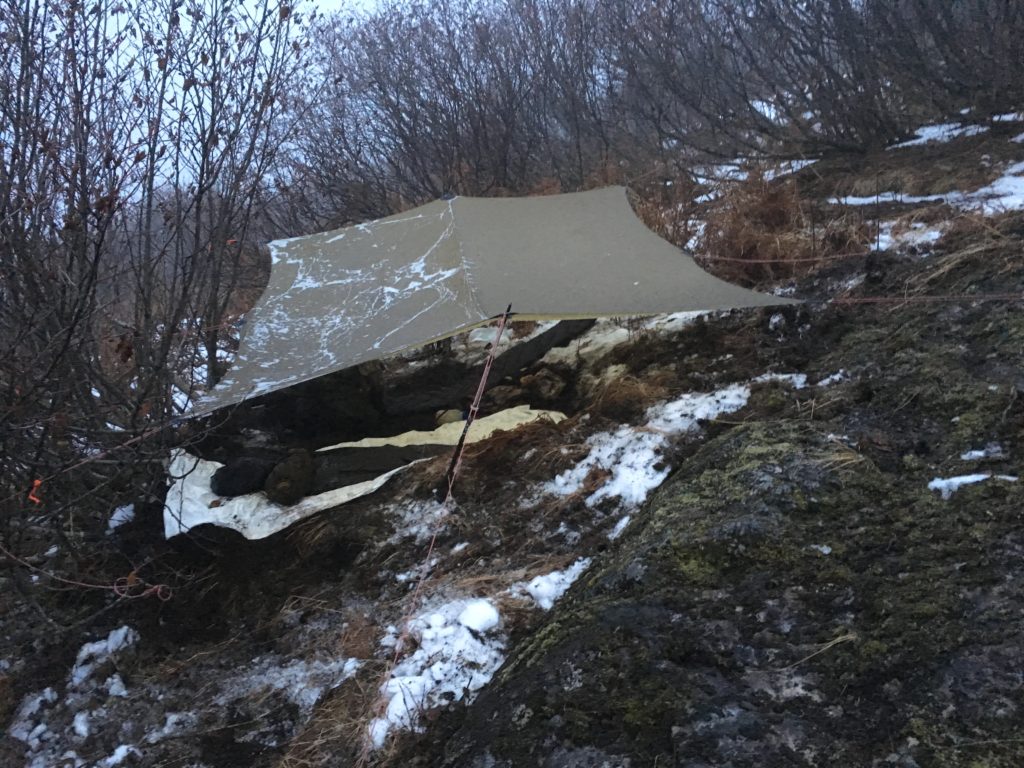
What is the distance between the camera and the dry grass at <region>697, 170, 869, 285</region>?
4.36m

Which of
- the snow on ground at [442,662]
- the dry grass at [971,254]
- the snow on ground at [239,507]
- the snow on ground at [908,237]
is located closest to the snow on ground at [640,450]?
the snow on ground at [442,662]

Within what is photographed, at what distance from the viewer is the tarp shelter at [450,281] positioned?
3.17m

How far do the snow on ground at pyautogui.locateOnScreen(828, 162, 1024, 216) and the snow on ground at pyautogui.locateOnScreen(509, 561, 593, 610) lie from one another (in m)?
3.28

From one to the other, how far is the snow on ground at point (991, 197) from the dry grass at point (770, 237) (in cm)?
43

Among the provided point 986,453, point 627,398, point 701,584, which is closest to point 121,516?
point 627,398

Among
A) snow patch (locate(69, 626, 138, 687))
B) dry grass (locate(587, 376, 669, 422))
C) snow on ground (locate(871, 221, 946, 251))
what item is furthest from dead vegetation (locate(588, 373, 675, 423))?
snow patch (locate(69, 626, 138, 687))

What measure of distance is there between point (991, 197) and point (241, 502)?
15.4ft

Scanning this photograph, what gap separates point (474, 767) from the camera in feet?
5.45

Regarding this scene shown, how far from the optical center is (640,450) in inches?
123

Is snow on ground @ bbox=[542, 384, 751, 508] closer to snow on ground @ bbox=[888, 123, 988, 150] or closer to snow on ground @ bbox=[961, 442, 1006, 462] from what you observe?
snow on ground @ bbox=[961, 442, 1006, 462]

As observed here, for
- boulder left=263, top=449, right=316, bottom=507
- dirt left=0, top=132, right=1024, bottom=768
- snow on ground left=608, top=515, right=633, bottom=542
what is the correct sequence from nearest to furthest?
dirt left=0, top=132, right=1024, bottom=768 → snow on ground left=608, top=515, right=633, bottom=542 → boulder left=263, top=449, right=316, bottom=507

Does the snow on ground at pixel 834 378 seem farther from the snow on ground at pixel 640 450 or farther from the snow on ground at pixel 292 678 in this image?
the snow on ground at pixel 292 678

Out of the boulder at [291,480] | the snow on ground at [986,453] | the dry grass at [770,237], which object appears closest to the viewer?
the snow on ground at [986,453]

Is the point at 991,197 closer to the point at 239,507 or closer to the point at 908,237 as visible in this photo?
the point at 908,237
